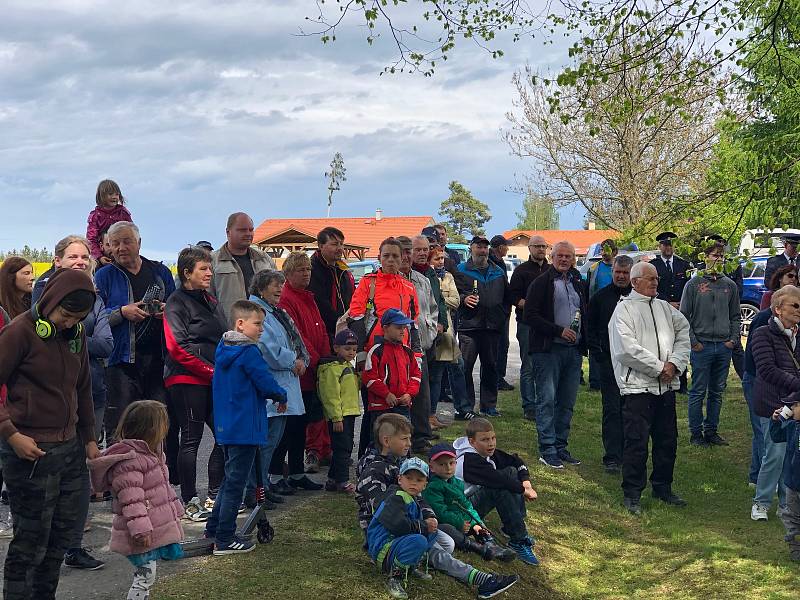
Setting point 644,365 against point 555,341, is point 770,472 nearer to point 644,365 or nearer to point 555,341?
point 644,365

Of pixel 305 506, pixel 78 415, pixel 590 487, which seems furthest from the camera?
pixel 590 487

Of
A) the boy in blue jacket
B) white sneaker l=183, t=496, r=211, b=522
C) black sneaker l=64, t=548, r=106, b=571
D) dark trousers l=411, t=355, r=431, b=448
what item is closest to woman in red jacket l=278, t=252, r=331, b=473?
dark trousers l=411, t=355, r=431, b=448

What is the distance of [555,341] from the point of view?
33.5ft

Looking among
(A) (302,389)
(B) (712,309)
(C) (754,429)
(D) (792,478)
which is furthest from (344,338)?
(B) (712,309)

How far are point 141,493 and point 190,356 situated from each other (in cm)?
199

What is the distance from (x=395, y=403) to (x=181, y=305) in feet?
6.97

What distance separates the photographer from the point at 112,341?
7320mm

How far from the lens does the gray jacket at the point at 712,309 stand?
11383 mm

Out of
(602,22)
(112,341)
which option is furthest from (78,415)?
(602,22)

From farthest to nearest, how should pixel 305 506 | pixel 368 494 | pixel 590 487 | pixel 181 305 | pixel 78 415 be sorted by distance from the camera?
pixel 590 487, pixel 305 506, pixel 181 305, pixel 368 494, pixel 78 415

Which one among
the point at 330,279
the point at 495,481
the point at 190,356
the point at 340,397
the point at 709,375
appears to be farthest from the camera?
the point at 709,375

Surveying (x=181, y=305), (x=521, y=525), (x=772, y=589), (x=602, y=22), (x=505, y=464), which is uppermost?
(x=602, y=22)

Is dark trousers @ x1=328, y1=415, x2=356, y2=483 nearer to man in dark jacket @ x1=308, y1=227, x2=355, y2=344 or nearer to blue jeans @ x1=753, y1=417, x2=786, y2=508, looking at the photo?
man in dark jacket @ x1=308, y1=227, x2=355, y2=344

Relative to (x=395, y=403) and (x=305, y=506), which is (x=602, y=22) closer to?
(x=395, y=403)
